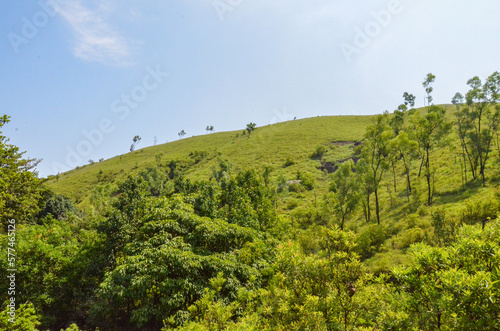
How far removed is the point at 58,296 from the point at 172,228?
7.79 meters

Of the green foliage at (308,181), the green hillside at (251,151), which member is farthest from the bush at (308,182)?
the green hillside at (251,151)

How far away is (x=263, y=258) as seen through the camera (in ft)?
51.8

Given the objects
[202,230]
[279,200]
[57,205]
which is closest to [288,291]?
[202,230]

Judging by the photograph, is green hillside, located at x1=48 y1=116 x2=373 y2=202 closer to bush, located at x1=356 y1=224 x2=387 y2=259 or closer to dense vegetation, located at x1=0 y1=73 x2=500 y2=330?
dense vegetation, located at x1=0 y1=73 x2=500 y2=330

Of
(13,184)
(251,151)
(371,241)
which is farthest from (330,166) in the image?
(13,184)

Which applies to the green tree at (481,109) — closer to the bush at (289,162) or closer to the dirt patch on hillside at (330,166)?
the dirt patch on hillside at (330,166)

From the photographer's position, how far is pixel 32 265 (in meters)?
14.6

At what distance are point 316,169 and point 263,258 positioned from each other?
186 ft

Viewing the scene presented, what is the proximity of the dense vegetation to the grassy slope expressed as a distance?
37cm

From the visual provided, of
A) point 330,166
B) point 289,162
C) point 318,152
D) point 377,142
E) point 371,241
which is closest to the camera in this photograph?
point 371,241

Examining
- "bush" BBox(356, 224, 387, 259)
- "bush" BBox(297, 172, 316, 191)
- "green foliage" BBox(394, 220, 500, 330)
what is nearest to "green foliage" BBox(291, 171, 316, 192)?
"bush" BBox(297, 172, 316, 191)

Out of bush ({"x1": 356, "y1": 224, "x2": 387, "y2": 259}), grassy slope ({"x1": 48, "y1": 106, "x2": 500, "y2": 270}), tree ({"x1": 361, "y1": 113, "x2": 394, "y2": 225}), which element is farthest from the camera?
tree ({"x1": 361, "y1": 113, "x2": 394, "y2": 225})

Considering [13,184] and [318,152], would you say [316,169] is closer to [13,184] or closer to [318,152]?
[318,152]

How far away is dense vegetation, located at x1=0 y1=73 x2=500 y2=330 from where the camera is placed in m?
5.69
